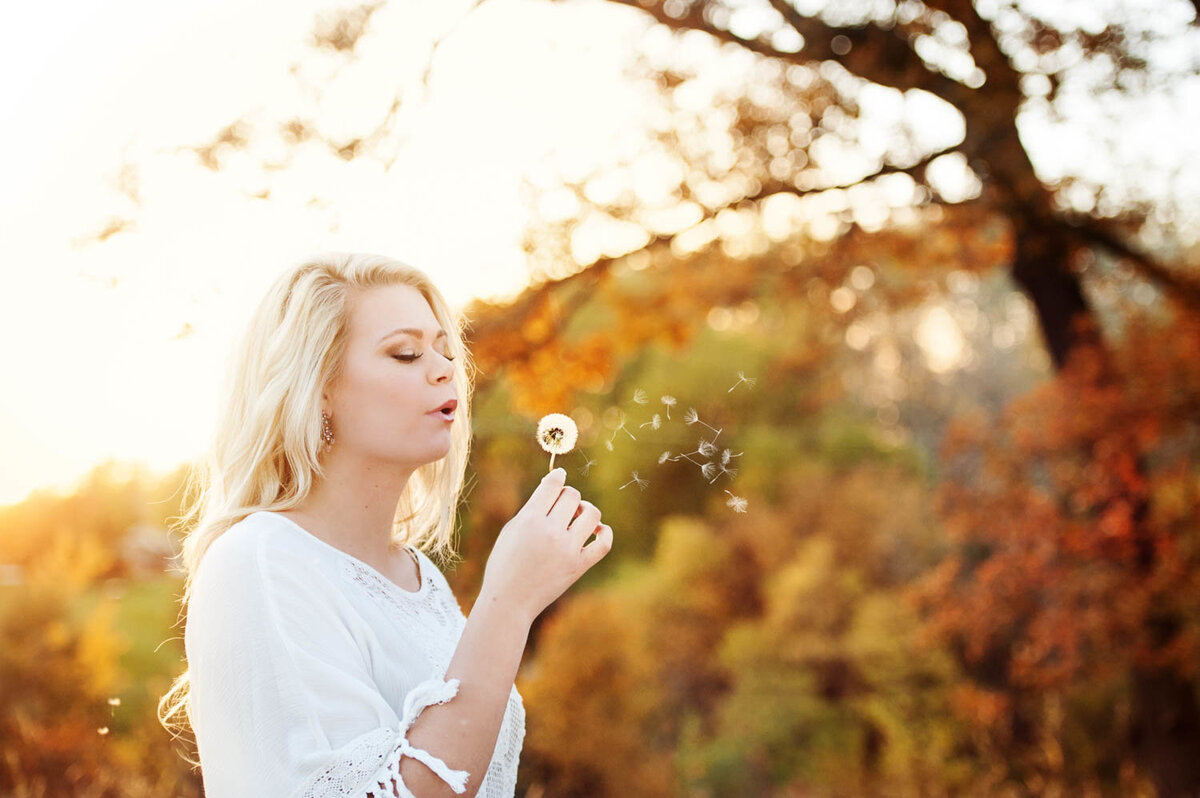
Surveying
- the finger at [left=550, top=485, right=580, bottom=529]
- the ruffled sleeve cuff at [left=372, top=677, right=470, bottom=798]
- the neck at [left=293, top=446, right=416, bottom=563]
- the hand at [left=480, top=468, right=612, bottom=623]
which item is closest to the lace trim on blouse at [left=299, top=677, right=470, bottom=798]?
the ruffled sleeve cuff at [left=372, top=677, right=470, bottom=798]

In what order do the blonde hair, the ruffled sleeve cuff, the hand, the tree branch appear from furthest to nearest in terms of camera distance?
the tree branch → the blonde hair → the hand → the ruffled sleeve cuff

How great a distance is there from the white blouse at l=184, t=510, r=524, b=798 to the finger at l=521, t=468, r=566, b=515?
9.7 inches

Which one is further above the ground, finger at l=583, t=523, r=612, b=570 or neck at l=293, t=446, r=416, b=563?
finger at l=583, t=523, r=612, b=570

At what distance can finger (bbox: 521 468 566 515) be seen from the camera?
121cm

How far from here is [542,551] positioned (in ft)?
3.86

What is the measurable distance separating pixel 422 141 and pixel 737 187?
1.66 metres

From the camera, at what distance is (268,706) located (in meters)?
1.08

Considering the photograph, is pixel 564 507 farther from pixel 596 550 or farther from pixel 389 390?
pixel 389 390

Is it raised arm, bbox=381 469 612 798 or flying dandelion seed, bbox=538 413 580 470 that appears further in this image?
flying dandelion seed, bbox=538 413 580 470

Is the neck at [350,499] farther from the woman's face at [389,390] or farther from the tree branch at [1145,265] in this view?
the tree branch at [1145,265]

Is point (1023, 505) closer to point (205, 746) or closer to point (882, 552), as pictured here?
point (205, 746)

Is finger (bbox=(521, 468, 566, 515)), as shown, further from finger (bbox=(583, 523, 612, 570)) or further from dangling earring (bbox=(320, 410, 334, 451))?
dangling earring (bbox=(320, 410, 334, 451))

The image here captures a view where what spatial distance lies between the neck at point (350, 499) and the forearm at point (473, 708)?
1.03 feet

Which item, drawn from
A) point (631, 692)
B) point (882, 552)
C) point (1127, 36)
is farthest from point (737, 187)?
point (882, 552)
